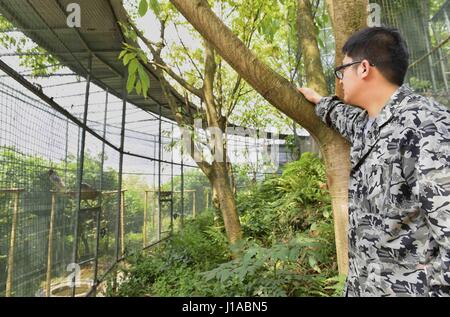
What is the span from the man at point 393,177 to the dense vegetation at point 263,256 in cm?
106

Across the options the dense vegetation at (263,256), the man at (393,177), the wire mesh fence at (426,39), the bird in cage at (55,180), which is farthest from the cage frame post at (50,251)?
the wire mesh fence at (426,39)

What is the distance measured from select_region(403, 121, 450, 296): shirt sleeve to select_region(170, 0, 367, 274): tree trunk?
68cm

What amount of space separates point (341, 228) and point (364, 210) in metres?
0.54

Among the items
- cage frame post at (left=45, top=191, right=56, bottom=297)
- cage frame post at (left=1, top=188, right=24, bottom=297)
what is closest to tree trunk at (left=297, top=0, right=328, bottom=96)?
cage frame post at (left=1, top=188, right=24, bottom=297)

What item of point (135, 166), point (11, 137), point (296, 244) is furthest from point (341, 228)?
point (135, 166)

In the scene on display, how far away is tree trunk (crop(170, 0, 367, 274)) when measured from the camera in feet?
4.94

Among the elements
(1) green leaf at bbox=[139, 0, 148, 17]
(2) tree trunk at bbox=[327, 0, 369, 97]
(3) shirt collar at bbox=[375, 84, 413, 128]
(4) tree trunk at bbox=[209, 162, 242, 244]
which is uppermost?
(1) green leaf at bbox=[139, 0, 148, 17]

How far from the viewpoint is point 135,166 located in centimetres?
→ 580

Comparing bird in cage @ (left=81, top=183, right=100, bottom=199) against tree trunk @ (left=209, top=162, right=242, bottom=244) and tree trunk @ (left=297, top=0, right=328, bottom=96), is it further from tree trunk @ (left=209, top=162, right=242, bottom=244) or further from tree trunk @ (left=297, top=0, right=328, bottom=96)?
tree trunk @ (left=297, top=0, right=328, bottom=96)

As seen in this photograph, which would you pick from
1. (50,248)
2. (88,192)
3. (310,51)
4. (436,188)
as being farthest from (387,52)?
(88,192)

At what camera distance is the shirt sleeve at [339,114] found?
1.42 meters

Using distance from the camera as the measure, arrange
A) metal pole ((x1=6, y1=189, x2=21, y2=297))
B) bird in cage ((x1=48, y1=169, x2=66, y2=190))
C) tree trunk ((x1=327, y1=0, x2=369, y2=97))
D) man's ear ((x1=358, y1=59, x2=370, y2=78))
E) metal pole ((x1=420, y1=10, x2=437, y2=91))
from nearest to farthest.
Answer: man's ear ((x1=358, y1=59, x2=370, y2=78))
tree trunk ((x1=327, y1=0, x2=369, y2=97))
metal pole ((x1=6, y1=189, x2=21, y2=297))
bird in cage ((x1=48, y1=169, x2=66, y2=190))
metal pole ((x1=420, y1=10, x2=437, y2=91))

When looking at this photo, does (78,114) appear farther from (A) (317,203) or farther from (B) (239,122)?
(B) (239,122)

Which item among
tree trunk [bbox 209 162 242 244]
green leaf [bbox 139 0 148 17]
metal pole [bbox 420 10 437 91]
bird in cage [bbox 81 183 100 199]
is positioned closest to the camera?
green leaf [bbox 139 0 148 17]
